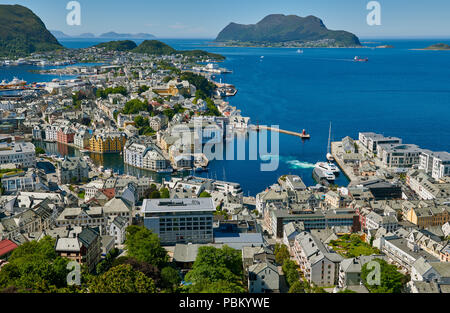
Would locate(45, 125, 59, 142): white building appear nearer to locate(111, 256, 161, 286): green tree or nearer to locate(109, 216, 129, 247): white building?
locate(109, 216, 129, 247): white building

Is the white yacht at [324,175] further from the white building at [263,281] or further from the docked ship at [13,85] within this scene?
the docked ship at [13,85]

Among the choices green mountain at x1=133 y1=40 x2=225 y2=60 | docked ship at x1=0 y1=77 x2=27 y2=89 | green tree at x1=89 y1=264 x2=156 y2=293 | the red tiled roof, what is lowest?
the red tiled roof

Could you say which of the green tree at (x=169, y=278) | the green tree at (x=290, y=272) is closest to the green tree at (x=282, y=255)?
the green tree at (x=290, y=272)

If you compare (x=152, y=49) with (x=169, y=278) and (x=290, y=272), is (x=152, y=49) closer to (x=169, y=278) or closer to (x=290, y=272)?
(x=290, y=272)

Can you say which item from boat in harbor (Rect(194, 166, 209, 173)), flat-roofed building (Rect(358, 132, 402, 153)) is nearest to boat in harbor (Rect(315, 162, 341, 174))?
flat-roofed building (Rect(358, 132, 402, 153))

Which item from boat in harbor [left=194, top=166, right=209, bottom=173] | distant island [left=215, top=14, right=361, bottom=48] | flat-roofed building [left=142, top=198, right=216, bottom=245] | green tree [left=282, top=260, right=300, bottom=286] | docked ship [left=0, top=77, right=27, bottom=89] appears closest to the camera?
green tree [left=282, top=260, right=300, bottom=286]

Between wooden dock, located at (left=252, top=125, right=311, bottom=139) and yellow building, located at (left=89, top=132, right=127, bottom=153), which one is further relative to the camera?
wooden dock, located at (left=252, top=125, right=311, bottom=139)

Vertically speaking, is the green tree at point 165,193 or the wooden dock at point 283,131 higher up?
the wooden dock at point 283,131
